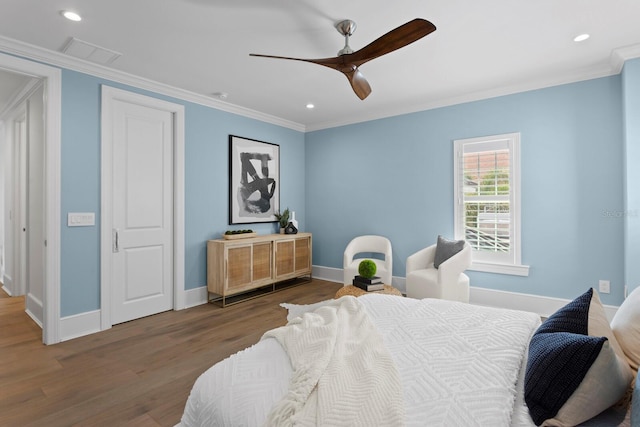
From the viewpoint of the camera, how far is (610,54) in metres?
3.01

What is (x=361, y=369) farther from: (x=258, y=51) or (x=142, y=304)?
(x=142, y=304)

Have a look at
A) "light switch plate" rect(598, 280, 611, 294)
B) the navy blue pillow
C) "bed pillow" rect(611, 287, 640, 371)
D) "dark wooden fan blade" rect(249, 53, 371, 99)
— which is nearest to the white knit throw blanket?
the navy blue pillow

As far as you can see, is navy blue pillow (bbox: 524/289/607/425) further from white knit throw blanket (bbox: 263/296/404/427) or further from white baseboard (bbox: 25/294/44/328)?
white baseboard (bbox: 25/294/44/328)

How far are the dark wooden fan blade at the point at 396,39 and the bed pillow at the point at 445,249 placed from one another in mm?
2448

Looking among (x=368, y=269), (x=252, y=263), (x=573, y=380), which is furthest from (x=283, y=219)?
(x=573, y=380)

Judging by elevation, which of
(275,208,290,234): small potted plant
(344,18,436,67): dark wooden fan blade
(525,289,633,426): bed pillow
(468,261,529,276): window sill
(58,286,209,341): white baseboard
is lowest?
(58,286,209,341): white baseboard

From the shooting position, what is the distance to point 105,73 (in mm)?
3270

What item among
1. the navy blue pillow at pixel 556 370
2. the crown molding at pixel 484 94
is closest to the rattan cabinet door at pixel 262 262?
the crown molding at pixel 484 94

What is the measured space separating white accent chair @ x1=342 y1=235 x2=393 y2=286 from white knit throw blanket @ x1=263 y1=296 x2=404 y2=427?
2560 millimetres

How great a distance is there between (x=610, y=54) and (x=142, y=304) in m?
5.32

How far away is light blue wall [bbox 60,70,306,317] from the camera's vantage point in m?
3.09

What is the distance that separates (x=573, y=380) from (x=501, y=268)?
3232 mm

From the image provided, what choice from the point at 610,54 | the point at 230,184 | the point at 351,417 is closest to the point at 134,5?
the point at 230,184

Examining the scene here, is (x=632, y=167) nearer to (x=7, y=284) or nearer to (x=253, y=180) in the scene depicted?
(x=253, y=180)
